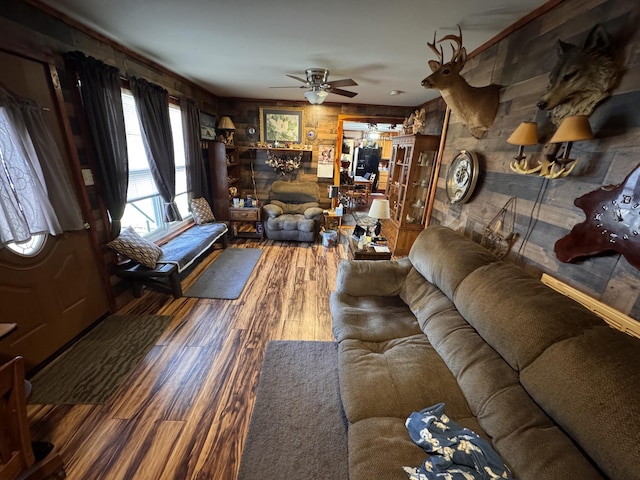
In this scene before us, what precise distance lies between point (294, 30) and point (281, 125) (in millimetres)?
2987

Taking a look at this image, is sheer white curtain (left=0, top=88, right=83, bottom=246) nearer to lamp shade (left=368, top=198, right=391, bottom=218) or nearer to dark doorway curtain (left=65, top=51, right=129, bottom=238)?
dark doorway curtain (left=65, top=51, right=129, bottom=238)

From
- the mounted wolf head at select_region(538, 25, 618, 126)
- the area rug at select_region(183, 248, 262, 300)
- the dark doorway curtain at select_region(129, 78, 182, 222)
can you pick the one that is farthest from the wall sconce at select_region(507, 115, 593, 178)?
the dark doorway curtain at select_region(129, 78, 182, 222)

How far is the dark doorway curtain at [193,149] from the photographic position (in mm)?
3457

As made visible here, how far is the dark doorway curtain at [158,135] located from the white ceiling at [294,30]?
35cm

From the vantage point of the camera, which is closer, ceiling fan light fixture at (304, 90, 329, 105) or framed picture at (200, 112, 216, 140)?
ceiling fan light fixture at (304, 90, 329, 105)

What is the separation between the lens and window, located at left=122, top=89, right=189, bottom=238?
8.72 feet

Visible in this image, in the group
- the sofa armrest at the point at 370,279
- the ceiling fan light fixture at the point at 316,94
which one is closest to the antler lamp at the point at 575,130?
the sofa armrest at the point at 370,279

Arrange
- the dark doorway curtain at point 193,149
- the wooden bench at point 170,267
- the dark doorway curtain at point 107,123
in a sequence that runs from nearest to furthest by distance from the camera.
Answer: the dark doorway curtain at point 107,123 → the wooden bench at point 170,267 → the dark doorway curtain at point 193,149

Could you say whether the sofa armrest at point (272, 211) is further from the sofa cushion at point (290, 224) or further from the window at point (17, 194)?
the window at point (17, 194)

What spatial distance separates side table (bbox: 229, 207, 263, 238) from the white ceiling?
2.06m

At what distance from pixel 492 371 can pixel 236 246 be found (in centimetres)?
386

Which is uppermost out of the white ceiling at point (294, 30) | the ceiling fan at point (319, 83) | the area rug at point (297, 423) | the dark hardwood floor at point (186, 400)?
the white ceiling at point (294, 30)

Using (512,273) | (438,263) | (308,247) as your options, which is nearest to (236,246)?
(308,247)

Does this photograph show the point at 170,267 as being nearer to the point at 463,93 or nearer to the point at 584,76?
the point at 463,93
